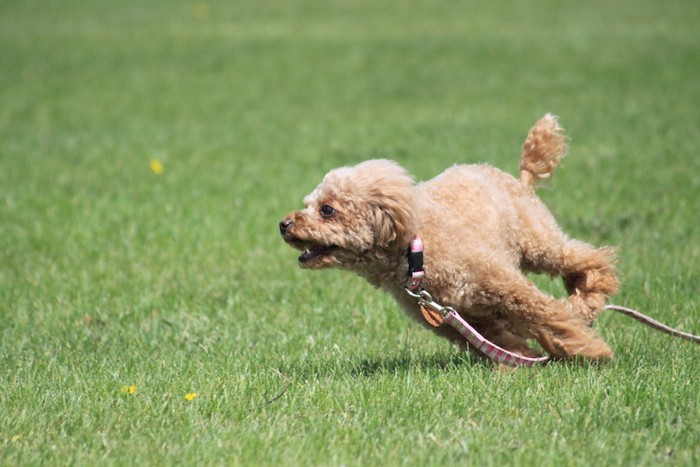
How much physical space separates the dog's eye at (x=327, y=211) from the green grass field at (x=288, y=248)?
84 centimetres

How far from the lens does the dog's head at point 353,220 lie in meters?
4.55

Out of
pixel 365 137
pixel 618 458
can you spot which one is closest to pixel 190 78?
pixel 365 137

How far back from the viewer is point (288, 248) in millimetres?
8273

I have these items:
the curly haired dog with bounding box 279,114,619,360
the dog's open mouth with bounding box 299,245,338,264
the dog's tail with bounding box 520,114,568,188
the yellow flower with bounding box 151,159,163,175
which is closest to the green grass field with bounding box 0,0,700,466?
the yellow flower with bounding box 151,159,163,175

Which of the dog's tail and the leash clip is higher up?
the dog's tail

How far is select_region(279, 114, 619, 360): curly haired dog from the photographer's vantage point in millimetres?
4605

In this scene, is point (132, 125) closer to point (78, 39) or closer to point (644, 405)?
point (78, 39)

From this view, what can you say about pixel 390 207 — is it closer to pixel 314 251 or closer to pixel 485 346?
pixel 314 251

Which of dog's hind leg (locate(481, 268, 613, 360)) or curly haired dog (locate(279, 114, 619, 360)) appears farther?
dog's hind leg (locate(481, 268, 613, 360))

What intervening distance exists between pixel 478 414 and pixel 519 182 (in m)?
1.92

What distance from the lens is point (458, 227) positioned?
4863mm

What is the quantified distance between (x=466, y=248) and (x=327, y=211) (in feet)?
2.42

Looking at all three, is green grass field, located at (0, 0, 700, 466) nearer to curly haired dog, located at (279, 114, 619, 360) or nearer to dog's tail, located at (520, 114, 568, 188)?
curly haired dog, located at (279, 114, 619, 360)

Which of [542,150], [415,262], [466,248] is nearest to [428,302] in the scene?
[415,262]
